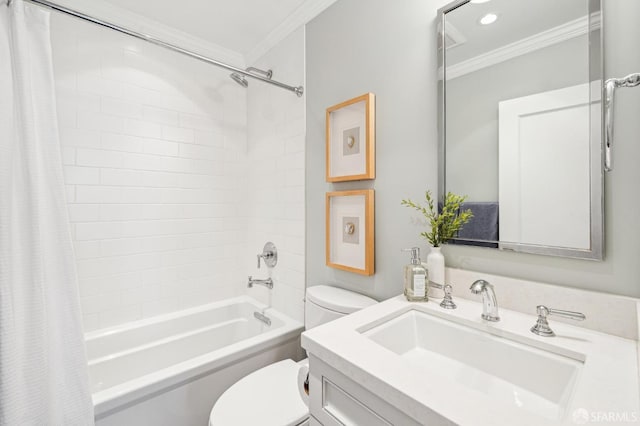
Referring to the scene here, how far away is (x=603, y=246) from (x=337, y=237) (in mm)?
1025

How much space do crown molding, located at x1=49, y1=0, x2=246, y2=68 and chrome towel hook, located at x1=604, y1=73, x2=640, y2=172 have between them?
90.0 inches

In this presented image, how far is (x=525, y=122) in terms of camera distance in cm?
93

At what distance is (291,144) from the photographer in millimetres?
1873

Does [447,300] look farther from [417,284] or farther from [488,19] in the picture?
[488,19]

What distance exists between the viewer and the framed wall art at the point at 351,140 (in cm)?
134

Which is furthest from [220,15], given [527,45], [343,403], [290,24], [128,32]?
[343,403]

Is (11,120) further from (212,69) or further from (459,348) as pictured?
(459,348)

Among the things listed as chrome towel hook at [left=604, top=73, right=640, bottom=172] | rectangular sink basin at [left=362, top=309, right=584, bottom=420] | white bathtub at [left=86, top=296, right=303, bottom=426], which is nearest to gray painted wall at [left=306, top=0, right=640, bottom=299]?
chrome towel hook at [left=604, top=73, right=640, bottom=172]

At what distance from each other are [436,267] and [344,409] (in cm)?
58

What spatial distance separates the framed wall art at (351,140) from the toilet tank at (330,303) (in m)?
0.58

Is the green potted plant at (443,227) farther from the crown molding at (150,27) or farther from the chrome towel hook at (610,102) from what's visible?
the crown molding at (150,27)

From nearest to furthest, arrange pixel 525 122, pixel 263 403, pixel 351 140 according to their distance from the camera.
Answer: pixel 525 122 → pixel 263 403 → pixel 351 140

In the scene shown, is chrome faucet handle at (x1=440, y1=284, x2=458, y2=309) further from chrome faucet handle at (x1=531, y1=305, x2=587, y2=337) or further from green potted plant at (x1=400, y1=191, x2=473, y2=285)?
chrome faucet handle at (x1=531, y1=305, x2=587, y2=337)

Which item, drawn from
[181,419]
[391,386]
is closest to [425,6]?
[391,386]
